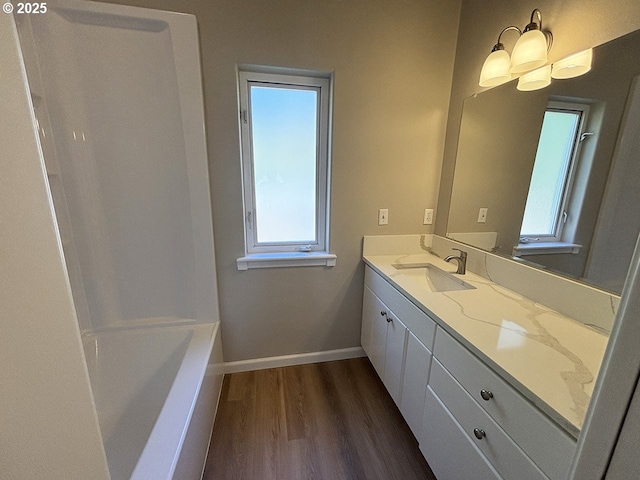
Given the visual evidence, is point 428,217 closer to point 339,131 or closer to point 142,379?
point 339,131

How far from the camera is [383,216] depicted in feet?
6.02

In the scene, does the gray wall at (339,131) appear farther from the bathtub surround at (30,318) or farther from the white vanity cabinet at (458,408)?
the bathtub surround at (30,318)

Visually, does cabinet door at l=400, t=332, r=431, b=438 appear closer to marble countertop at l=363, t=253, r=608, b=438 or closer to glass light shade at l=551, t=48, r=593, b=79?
marble countertop at l=363, t=253, r=608, b=438

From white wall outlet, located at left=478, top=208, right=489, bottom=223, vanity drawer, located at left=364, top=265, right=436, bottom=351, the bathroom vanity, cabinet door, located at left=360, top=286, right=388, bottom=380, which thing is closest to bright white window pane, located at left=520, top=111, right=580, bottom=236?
white wall outlet, located at left=478, top=208, right=489, bottom=223

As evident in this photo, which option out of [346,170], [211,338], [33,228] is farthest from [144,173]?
[33,228]

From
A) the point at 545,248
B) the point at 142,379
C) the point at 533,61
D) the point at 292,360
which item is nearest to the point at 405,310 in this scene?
the point at 545,248

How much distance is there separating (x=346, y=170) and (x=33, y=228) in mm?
1538

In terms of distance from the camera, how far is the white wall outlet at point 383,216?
5.99 feet

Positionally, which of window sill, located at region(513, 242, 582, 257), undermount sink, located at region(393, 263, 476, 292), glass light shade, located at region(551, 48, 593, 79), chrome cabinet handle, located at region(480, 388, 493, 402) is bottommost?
chrome cabinet handle, located at region(480, 388, 493, 402)

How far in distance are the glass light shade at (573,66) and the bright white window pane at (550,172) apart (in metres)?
0.14

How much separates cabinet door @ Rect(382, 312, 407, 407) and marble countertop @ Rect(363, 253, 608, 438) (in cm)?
22

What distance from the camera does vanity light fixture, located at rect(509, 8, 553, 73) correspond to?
1101 millimetres

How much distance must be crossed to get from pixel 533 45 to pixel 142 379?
2532 millimetres

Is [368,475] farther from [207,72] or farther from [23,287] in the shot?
[207,72]
